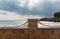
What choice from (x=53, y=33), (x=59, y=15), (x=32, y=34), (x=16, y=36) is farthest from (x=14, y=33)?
(x=59, y=15)

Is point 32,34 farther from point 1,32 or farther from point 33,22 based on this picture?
point 1,32

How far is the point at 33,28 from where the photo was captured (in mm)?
10266

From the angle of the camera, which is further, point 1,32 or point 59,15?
point 59,15

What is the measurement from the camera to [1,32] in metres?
10.2

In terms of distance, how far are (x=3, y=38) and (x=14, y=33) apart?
77cm

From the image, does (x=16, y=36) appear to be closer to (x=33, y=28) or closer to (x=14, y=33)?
(x=14, y=33)

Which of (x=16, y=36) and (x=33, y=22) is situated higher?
(x=33, y=22)

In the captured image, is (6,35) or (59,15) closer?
(6,35)

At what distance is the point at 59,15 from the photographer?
45344mm

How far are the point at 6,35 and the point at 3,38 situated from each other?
267mm

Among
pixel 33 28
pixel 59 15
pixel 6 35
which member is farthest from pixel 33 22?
→ pixel 59 15

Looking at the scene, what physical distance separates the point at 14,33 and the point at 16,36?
0.24 m

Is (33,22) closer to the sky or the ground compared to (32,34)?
closer to the sky

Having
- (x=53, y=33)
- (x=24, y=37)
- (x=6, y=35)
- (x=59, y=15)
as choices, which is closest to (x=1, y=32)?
(x=6, y=35)
